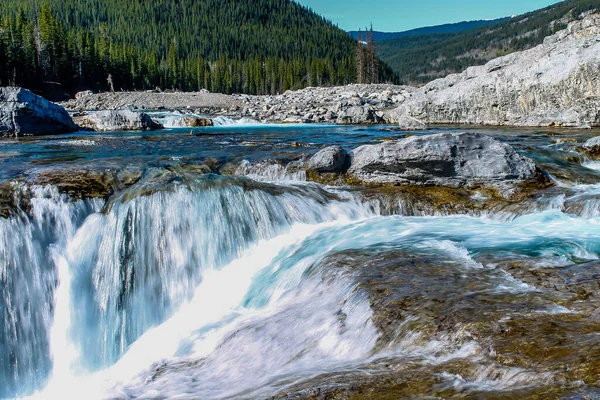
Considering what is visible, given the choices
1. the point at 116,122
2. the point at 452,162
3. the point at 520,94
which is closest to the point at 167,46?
the point at 116,122

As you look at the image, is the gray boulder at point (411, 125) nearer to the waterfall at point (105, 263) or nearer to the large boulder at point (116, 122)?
the large boulder at point (116, 122)

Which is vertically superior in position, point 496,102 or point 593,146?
point 496,102

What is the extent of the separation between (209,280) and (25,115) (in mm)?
20010

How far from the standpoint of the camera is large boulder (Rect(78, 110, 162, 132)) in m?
28.9

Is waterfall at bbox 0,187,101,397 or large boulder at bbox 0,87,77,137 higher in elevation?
large boulder at bbox 0,87,77,137

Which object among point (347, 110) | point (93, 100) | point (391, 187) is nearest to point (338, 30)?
point (93, 100)

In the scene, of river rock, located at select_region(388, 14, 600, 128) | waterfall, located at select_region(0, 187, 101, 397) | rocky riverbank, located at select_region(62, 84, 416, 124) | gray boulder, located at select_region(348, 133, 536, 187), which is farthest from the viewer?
rocky riverbank, located at select_region(62, 84, 416, 124)

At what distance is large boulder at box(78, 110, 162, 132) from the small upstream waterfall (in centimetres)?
2103

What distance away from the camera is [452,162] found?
11570mm

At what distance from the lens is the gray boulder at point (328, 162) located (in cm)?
1232

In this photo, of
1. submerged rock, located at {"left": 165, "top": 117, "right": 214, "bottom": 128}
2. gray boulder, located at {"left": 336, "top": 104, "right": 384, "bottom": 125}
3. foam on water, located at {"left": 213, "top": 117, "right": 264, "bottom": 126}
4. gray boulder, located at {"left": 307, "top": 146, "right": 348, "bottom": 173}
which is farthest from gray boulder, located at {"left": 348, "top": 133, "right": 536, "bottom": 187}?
foam on water, located at {"left": 213, "top": 117, "right": 264, "bottom": 126}

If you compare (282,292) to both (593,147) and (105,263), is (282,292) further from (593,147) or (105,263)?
(593,147)

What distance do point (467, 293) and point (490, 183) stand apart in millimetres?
6808

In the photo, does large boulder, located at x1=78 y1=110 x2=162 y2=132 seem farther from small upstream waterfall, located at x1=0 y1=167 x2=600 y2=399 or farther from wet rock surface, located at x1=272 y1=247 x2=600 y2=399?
wet rock surface, located at x1=272 y1=247 x2=600 y2=399
